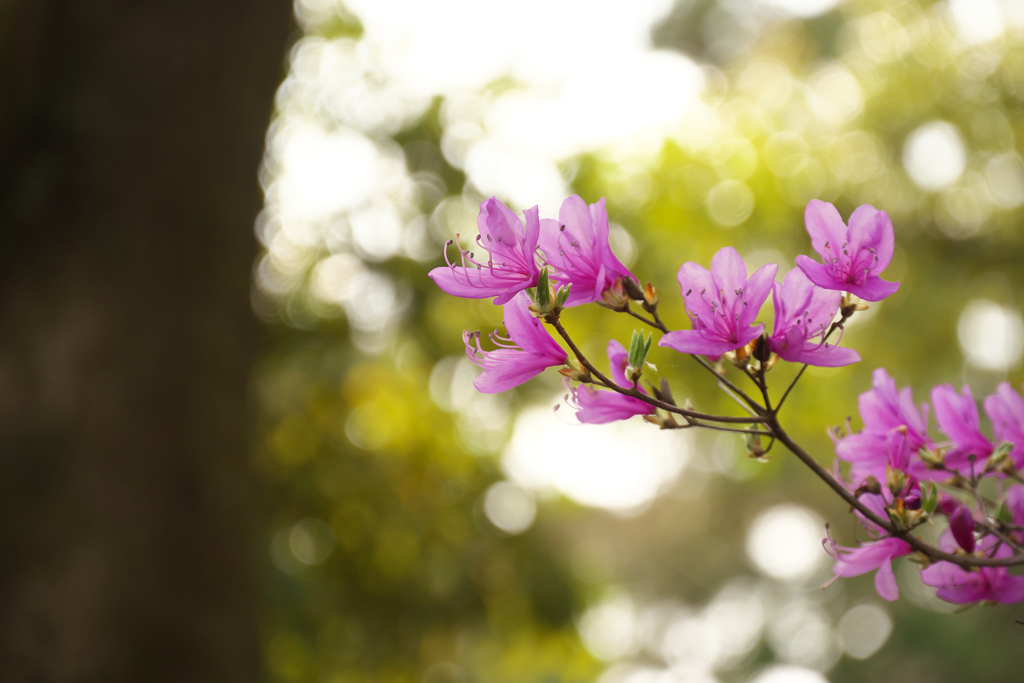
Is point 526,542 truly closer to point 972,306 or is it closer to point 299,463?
point 299,463

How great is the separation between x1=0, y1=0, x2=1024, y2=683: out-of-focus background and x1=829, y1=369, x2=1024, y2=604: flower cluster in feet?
0.29

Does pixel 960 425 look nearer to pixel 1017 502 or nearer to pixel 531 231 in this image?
pixel 1017 502

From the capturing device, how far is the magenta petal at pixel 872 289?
75 cm

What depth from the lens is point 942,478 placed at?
0.95 m

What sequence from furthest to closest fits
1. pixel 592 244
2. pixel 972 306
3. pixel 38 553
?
1. pixel 972 306
2. pixel 38 553
3. pixel 592 244

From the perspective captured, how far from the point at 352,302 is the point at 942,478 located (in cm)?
461

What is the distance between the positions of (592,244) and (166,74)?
99.8 inches

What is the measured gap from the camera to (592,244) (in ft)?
2.55

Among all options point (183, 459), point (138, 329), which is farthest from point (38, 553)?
point (138, 329)

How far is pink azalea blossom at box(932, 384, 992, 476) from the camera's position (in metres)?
0.93

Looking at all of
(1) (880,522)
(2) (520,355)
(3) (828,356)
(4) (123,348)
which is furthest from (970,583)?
(4) (123,348)

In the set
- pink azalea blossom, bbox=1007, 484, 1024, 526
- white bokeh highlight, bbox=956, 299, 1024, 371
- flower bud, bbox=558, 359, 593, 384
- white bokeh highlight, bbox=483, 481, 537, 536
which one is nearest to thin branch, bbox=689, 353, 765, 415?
flower bud, bbox=558, 359, 593, 384

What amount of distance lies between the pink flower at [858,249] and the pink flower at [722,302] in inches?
2.7

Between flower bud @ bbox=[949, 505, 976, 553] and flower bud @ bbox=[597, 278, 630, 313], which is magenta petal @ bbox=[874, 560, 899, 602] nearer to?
flower bud @ bbox=[949, 505, 976, 553]
